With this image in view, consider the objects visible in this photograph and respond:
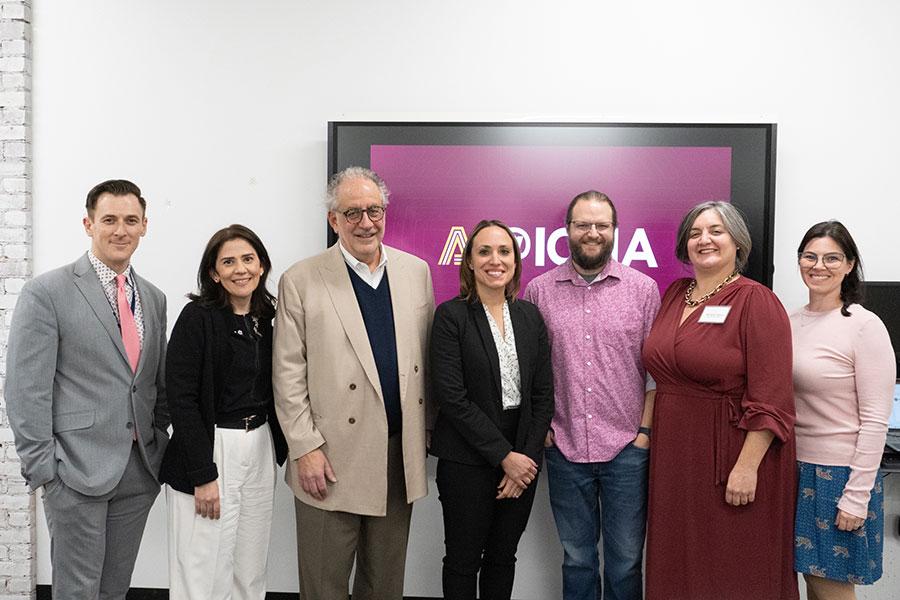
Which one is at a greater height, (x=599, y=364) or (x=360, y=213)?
(x=360, y=213)

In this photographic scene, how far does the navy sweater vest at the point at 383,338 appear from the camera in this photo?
2.06 meters

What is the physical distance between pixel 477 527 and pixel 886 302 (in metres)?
1.95

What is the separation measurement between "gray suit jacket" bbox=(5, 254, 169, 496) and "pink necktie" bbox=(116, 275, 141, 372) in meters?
0.02

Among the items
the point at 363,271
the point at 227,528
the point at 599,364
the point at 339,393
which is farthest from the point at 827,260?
the point at 227,528

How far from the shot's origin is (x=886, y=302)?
2477 mm

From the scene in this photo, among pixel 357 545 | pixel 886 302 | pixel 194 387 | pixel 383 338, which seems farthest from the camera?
pixel 886 302

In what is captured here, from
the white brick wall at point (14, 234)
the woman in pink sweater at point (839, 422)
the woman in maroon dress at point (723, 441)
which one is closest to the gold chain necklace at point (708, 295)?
the woman in maroon dress at point (723, 441)

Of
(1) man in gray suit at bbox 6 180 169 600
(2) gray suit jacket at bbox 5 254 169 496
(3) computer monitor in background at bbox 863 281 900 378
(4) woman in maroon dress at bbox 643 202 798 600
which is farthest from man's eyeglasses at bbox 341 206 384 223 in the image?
(3) computer monitor in background at bbox 863 281 900 378

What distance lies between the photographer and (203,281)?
1955 mm

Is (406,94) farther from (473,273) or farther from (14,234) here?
(14,234)

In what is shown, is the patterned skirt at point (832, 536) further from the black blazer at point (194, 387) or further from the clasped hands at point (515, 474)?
the black blazer at point (194, 387)

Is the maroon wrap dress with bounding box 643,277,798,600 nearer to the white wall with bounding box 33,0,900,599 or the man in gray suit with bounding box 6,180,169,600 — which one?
the white wall with bounding box 33,0,900,599

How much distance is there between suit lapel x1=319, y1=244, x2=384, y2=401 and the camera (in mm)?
2014

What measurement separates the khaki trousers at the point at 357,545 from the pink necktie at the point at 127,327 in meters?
0.74
